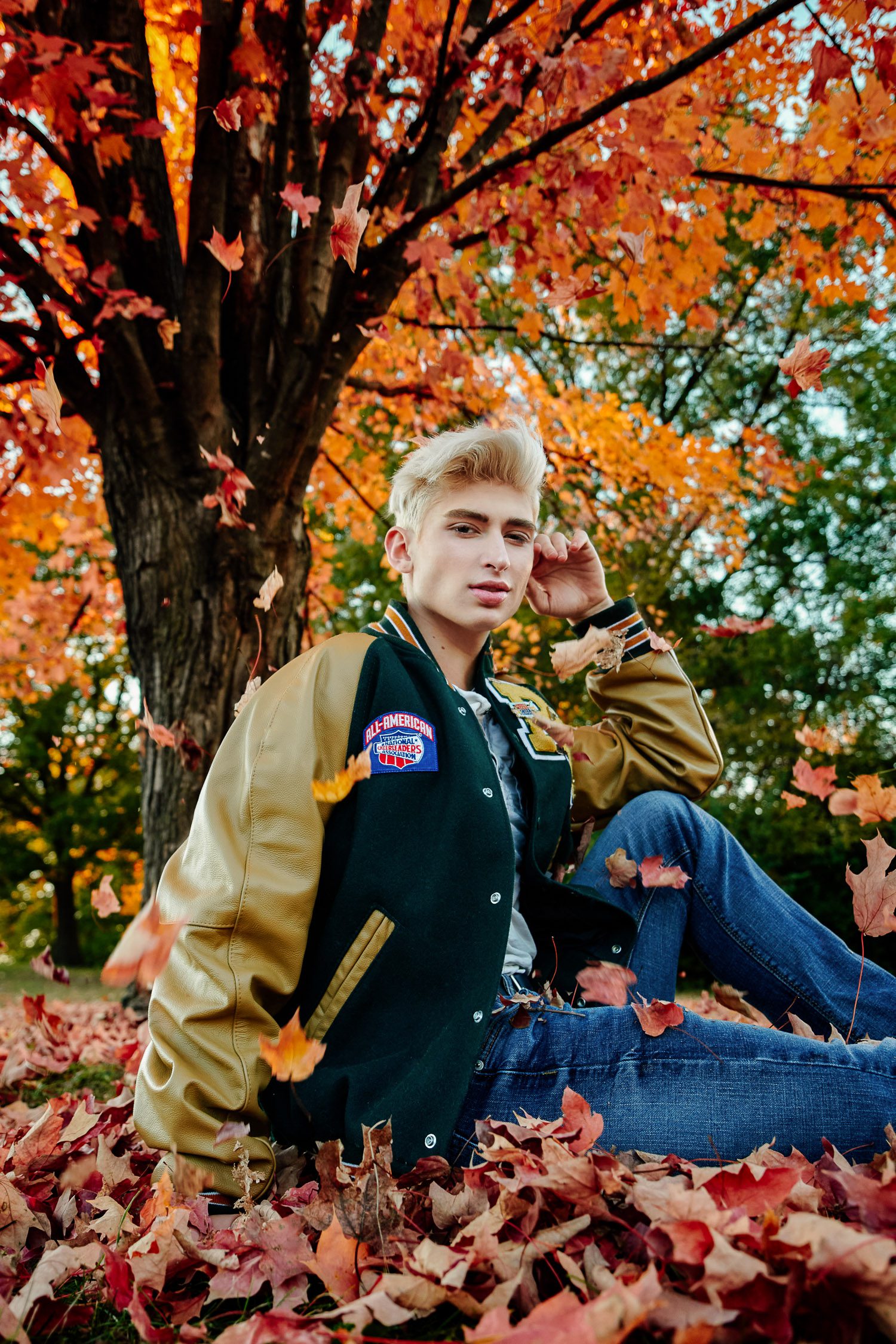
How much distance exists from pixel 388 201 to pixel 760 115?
9.97ft

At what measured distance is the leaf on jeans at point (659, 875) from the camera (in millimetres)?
2295

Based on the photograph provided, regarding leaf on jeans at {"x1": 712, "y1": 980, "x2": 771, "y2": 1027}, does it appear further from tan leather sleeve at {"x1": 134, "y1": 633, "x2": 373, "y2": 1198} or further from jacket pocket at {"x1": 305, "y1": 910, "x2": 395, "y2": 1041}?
tan leather sleeve at {"x1": 134, "y1": 633, "x2": 373, "y2": 1198}

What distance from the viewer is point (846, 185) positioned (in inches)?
139

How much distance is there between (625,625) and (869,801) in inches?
41.8

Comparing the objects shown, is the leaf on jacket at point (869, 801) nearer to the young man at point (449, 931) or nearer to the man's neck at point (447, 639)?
the young man at point (449, 931)

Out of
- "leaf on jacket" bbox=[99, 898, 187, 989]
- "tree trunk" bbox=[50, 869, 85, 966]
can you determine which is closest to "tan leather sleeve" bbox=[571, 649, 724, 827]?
"leaf on jacket" bbox=[99, 898, 187, 989]

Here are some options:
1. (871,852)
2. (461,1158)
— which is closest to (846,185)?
(871,852)

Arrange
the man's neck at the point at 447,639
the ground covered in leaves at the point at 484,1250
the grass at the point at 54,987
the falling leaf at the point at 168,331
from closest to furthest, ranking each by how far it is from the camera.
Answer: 1. the ground covered in leaves at the point at 484,1250
2. the man's neck at the point at 447,639
3. the falling leaf at the point at 168,331
4. the grass at the point at 54,987

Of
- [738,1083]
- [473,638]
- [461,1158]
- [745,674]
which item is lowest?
[461,1158]

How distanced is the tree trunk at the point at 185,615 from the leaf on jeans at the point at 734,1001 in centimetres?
216

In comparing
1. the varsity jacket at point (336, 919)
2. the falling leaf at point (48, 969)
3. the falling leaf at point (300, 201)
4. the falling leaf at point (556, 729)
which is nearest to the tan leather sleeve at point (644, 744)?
the falling leaf at point (556, 729)

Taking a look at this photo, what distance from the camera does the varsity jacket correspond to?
1622 mm

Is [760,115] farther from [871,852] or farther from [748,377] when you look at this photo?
[748,377]

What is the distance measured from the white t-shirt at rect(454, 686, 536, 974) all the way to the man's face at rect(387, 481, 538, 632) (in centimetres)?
23
